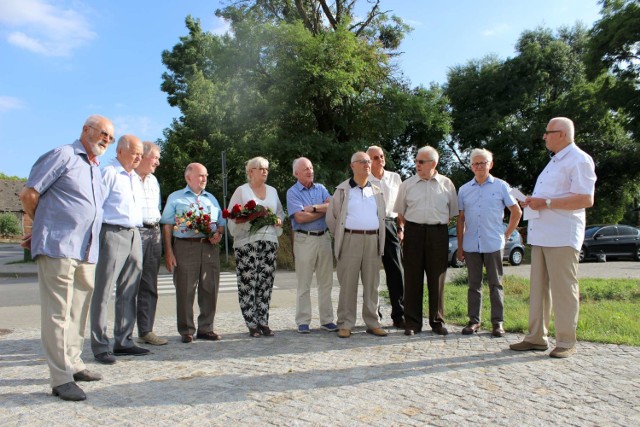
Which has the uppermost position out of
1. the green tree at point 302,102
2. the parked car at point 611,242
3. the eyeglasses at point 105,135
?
the green tree at point 302,102

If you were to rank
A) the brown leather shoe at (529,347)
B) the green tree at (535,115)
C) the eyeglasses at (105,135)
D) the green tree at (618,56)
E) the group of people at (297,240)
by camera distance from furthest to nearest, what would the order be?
the green tree at (535,115) < the green tree at (618,56) < the brown leather shoe at (529,347) < the eyeglasses at (105,135) < the group of people at (297,240)

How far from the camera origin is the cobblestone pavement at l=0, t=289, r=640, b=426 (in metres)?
3.53

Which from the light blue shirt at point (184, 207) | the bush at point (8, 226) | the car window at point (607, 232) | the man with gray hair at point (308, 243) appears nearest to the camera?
the light blue shirt at point (184, 207)

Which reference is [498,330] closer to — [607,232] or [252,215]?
[252,215]

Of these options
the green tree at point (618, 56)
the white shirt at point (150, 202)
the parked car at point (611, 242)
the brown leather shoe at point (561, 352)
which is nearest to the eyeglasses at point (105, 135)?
the white shirt at point (150, 202)

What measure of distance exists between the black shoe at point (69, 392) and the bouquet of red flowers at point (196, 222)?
7.45 feet

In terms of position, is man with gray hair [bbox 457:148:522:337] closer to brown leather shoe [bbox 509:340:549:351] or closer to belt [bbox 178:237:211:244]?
brown leather shoe [bbox 509:340:549:351]

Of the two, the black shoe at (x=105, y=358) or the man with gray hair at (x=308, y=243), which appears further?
the man with gray hair at (x=308, y=243)

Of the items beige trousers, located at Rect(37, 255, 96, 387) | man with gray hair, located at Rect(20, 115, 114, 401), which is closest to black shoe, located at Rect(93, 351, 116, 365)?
man with gray hair, located at Rect(20, 115, 114, 401)

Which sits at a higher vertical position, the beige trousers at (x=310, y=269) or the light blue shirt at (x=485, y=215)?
the light blue shirt at (x=485, y=215)

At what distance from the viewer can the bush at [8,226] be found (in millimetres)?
56987

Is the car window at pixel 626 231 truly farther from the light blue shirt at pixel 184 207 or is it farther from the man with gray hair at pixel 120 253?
the man with gray hair at pixel 120 253

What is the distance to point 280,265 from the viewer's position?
→ 54.7 feet

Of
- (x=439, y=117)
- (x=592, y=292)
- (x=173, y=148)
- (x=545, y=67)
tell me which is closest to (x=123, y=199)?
(x=592, y=292)
